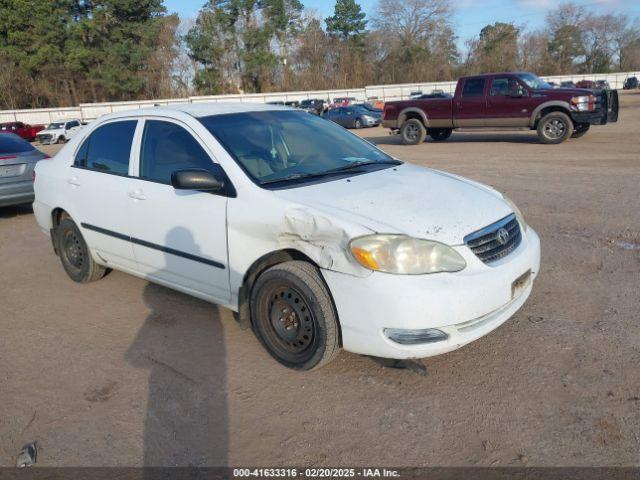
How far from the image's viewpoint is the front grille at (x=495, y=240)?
3103mm

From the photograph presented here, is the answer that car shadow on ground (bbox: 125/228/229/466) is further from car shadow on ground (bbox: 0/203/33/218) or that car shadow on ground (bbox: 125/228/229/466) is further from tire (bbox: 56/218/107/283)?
car shadow on ground (bbox: 0/203/33/218)

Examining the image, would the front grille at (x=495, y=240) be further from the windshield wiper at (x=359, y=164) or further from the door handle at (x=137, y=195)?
the door handle at (x=137, y=195)

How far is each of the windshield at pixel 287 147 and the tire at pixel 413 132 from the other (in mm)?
12960

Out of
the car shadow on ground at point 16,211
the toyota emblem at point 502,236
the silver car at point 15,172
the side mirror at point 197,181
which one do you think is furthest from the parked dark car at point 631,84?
the side mirror at point 197,181

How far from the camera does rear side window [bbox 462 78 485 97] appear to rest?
50.2 feet

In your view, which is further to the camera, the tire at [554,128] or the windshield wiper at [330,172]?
the tire at [554,128]

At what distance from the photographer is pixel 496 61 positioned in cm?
7356

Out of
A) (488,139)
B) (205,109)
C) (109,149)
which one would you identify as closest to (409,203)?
(205,109)

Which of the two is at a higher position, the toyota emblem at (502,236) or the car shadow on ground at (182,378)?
the toyota emblem at (502,236)

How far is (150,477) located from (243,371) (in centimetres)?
102

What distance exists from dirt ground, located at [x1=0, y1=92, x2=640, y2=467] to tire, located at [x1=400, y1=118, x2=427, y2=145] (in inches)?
487

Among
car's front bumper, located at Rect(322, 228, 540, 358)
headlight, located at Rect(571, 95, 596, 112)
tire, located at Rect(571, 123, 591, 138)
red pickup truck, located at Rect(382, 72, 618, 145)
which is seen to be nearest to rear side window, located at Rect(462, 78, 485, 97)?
red pickup truck, located at Rect(382, 72, 618, 145)

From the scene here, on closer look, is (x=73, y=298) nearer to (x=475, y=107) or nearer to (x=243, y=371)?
(x=243, y=371)

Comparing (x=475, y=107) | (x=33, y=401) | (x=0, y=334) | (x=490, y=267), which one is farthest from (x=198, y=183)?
(x=475, y=107)
